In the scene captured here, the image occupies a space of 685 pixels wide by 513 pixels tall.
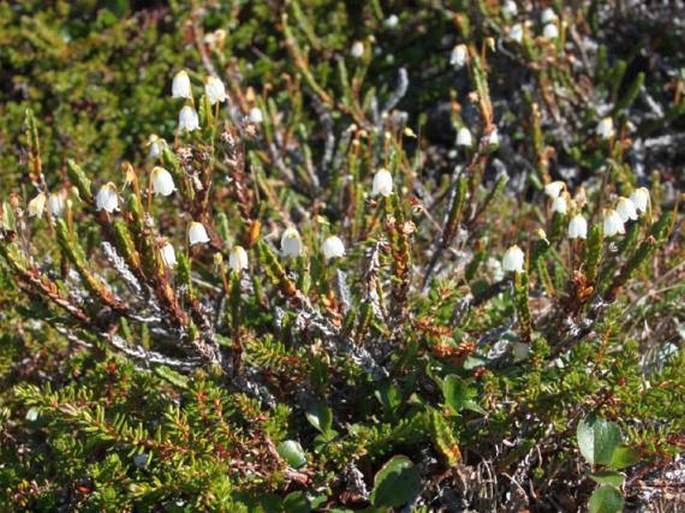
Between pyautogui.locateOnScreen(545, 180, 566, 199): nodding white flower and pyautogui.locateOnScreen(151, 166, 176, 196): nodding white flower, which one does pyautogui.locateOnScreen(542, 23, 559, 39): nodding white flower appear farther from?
pyautogui.locateOnScreen(151, 166, 176, 196): nodding white flower

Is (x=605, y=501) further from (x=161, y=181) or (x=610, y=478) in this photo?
(x=161, y=181)

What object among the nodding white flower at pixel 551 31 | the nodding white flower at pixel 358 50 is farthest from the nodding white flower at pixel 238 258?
the nodding white flower at pixel 551 31

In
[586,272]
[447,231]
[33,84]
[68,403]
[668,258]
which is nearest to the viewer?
[68,403]

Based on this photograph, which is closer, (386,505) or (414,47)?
(386,505)

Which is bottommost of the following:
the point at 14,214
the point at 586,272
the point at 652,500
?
the point at 652,500

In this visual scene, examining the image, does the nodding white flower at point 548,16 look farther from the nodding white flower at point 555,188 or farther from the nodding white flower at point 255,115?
the nodding white flower at point 555,188

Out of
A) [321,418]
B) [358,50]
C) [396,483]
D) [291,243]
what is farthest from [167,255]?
[358,50]

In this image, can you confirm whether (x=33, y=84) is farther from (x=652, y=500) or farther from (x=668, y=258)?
(x=652, y=500)

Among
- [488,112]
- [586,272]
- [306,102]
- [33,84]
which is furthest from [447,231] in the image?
[33,84]

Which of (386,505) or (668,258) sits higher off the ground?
(668,258)
